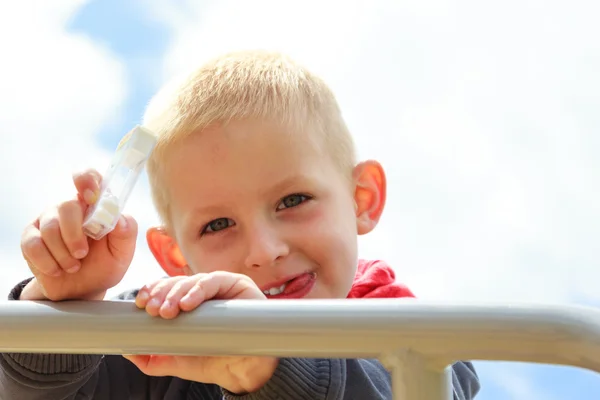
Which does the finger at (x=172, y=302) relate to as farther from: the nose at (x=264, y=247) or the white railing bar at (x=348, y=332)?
the nose at (x=264, y=247)

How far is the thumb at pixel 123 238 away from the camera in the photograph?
79cm

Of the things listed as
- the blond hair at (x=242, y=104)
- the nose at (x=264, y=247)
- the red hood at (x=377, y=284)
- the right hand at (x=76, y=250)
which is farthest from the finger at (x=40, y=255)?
the red hood at (x=377, y=284)

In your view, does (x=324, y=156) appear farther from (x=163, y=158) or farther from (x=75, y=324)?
(x=75, y=324)

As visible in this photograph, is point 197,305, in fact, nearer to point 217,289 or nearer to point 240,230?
point 217,289

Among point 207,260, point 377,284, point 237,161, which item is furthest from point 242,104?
point 377,284

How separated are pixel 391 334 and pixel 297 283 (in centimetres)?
57

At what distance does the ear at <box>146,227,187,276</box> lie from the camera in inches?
52.1

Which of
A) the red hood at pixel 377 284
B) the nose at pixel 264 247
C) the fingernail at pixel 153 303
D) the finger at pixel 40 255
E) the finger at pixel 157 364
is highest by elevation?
the fingernail at pixel 153 303

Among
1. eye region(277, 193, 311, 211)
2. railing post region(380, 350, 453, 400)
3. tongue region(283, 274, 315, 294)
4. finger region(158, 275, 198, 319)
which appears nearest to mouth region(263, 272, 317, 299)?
tongue region(283, 274, 315, 294)

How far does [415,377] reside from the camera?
54cm

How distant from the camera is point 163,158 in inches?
48.6

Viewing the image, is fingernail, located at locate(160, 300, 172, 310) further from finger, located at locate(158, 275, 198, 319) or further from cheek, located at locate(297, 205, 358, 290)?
cheek, located at locate(297, 205, 358, 290)

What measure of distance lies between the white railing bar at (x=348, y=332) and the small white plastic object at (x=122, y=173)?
12 centimetres

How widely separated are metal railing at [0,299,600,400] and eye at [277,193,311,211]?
0.54 meters
